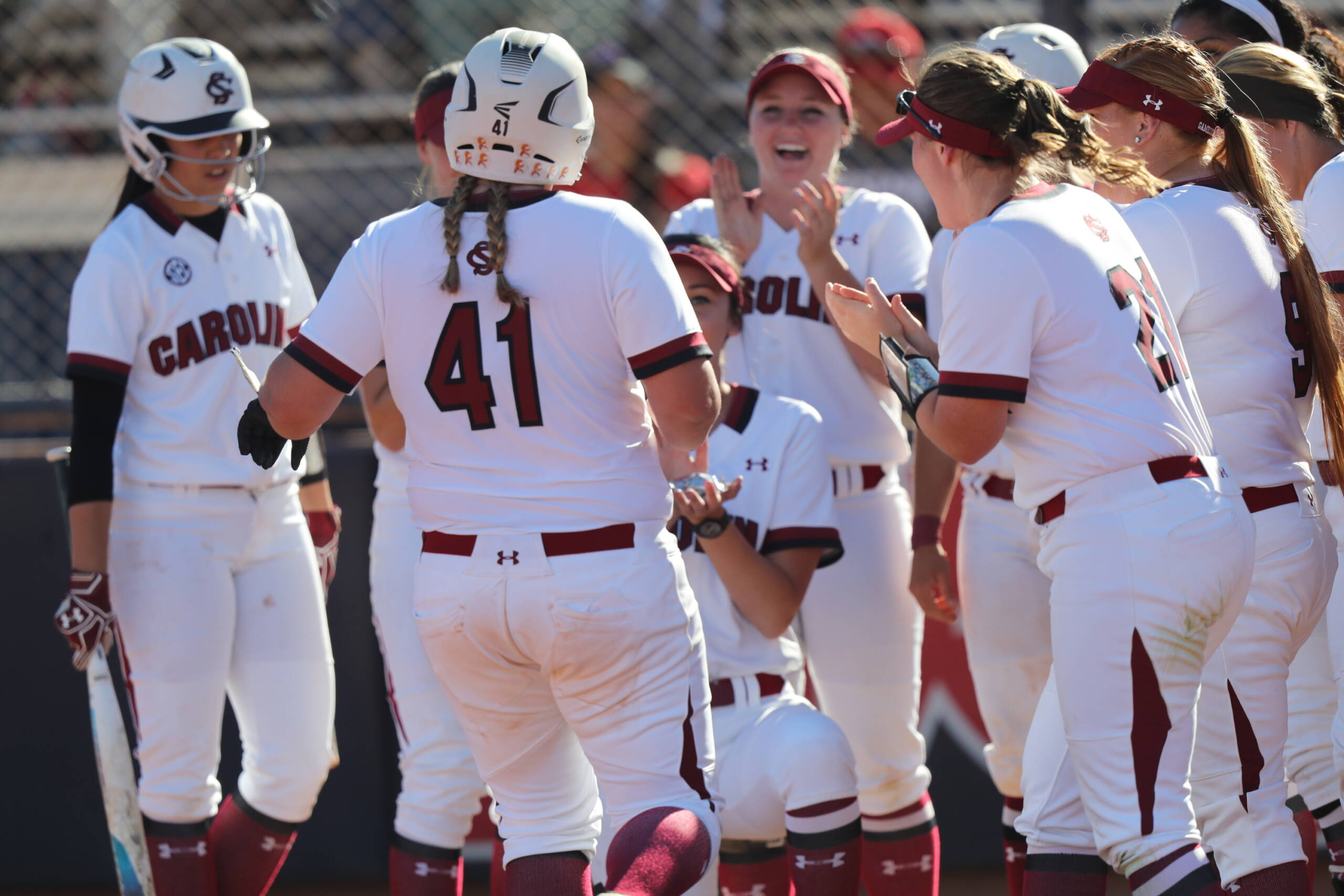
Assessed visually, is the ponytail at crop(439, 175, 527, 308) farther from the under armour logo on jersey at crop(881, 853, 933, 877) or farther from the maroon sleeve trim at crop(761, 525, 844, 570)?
the under armour logo on jersey at crop(881, 853, 933, 877)

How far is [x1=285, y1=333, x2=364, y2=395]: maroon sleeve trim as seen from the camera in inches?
102

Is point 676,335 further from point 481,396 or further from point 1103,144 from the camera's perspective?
point 1103,144

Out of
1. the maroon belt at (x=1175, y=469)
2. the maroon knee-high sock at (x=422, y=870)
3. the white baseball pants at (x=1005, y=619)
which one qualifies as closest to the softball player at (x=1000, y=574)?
the white baseball pants at (x=1005, y=619)

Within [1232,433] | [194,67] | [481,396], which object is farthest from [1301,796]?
[194,67]

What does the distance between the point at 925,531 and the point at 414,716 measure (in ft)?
4.46

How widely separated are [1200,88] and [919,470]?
54.1 inches

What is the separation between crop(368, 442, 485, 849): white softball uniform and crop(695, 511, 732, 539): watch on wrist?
2.76ft

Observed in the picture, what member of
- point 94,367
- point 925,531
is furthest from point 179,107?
point 925,531

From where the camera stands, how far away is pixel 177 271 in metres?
3.47

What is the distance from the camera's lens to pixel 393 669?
11.9ft

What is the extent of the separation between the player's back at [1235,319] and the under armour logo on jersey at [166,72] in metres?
2.24

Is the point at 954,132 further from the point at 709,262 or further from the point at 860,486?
the point at 860,486

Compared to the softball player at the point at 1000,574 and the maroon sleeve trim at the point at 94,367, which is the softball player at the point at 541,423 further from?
the softball player at the point at 1000,574

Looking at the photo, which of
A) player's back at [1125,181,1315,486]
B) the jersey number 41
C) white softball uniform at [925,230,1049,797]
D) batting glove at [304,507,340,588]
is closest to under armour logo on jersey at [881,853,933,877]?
white softball uniform at [925,230,1049,797]
